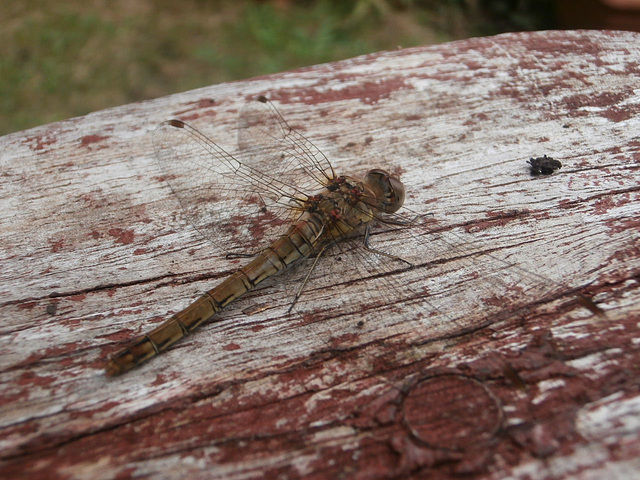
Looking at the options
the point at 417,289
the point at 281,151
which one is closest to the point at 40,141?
the point at 281,151

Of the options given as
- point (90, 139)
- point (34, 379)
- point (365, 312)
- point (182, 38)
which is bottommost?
point (365, 312)

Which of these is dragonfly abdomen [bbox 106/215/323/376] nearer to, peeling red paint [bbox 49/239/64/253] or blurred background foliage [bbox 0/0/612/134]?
peeling red paint [bbox 49/239/64/253]

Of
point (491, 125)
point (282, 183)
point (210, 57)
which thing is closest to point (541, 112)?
point (491, 125)

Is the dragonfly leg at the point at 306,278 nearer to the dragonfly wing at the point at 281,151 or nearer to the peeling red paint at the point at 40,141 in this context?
the dragonfly wing at the point at 281,151

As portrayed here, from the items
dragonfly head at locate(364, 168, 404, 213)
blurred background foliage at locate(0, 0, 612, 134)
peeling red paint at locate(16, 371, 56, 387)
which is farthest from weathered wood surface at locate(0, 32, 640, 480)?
blurred background foliage at locate(0, 0, 612, 134)

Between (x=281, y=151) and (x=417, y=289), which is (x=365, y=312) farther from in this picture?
(x=281, y=151)

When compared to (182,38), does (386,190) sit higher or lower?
lower

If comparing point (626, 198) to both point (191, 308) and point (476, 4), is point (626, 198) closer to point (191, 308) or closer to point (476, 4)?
point (191, 308)
